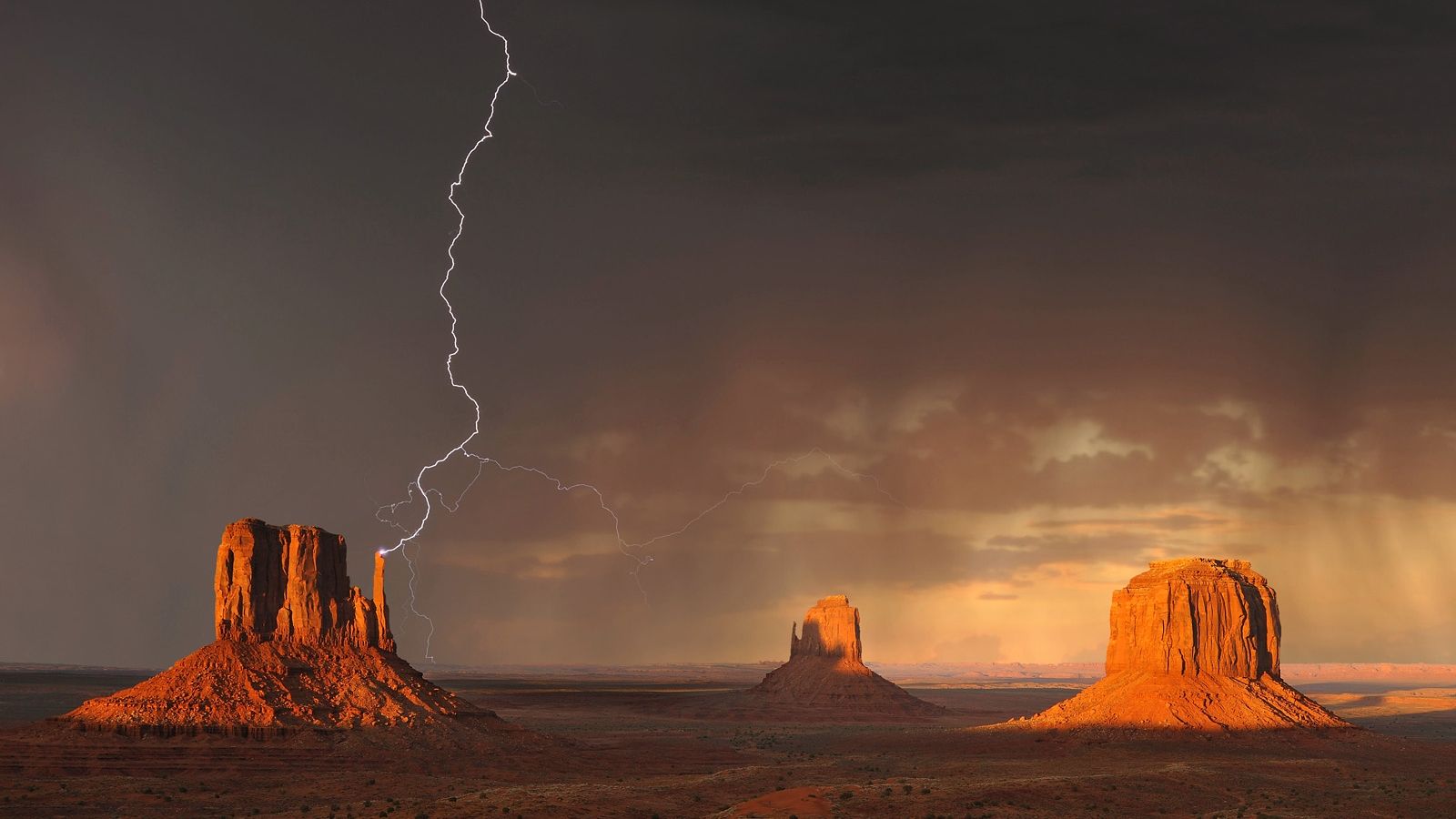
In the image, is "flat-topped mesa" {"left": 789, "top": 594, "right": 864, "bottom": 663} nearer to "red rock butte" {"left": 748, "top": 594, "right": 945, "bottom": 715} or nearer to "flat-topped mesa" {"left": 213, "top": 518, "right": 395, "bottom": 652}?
"red rock butte" {"left": 748, "top": 594, "right": 945, "bottom": 715}

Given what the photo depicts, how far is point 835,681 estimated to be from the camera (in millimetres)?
188625

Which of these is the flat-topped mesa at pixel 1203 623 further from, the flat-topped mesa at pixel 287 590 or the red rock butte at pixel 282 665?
the flat-topped mesa at pixel 287 590

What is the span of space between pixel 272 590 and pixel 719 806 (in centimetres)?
3954

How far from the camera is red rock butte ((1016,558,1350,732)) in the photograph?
111 metres

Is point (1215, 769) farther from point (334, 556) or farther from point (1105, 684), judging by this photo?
point (334, 556)

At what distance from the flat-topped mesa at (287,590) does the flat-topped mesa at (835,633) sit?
11101 centimetres

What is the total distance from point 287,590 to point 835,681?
110 meters

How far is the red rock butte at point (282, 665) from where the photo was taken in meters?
84.2

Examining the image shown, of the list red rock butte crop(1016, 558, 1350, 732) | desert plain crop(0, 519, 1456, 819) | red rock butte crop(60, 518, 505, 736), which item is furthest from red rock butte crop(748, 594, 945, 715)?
red rock butte crop(60, 518, 505, 736)

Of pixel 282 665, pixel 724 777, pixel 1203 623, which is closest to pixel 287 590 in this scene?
pixel 282 665

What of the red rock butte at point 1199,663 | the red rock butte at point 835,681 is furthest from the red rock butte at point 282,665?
the red rock butte at point 835,681

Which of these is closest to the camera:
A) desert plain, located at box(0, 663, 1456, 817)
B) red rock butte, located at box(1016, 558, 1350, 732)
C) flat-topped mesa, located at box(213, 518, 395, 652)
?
desert plain, located at box(0, 663, 1456, 817)

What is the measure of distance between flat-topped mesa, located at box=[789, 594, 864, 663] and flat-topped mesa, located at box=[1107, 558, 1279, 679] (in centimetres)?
7914

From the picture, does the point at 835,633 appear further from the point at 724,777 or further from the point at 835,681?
the point at 724,777
